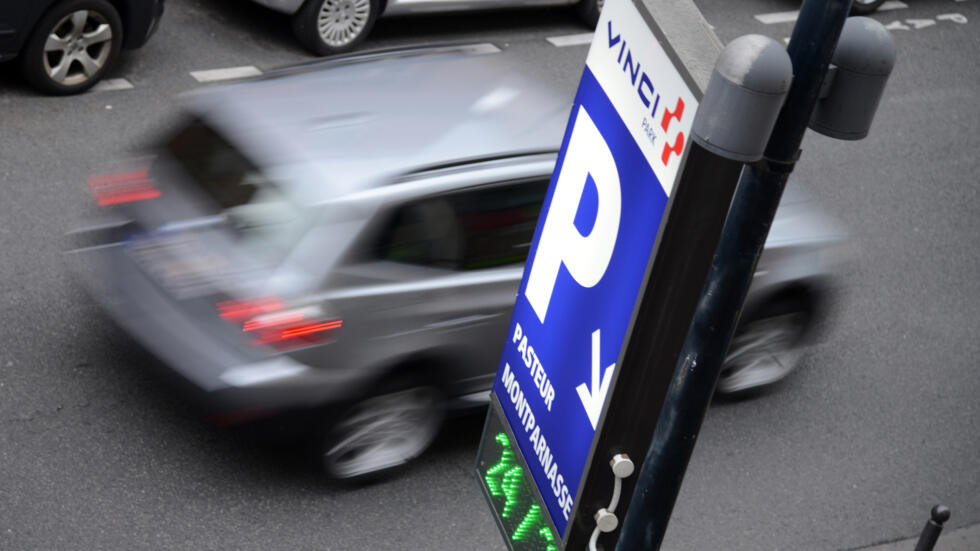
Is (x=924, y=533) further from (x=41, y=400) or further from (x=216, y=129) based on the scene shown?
(x=41, y=400)

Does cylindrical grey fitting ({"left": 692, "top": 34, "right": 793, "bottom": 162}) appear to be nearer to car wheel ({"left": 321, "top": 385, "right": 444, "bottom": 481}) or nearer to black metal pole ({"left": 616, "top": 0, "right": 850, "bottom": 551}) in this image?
black metal pole ({"left": 616, "top": 0, "right": 850, "bottom": 551})

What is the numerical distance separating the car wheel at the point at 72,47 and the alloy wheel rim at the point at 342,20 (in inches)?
72.1

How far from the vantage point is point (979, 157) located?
1103 centimetres

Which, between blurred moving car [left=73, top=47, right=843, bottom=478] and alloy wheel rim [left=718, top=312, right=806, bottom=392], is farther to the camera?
alloy wheel rim [left=718, top=312, right=806, bottom=392]

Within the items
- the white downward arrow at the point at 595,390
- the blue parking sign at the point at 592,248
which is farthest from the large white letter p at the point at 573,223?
the white downward arrow at the point at 595,390

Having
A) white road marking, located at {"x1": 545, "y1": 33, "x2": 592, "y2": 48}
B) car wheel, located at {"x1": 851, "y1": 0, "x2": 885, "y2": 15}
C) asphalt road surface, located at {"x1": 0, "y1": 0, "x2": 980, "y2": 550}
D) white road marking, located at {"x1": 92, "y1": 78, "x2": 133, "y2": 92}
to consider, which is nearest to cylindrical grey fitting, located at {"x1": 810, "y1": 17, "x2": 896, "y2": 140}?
asphalt road surface, located at {"x1": 0, "y1": 0, "x2": 980, "y2": 550}

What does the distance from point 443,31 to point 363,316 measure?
6.29m

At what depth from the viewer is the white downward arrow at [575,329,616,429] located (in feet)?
9.80

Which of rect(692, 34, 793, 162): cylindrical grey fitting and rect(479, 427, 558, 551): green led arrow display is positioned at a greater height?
rect(692, 34, 793, 162): cylindrical grey fitting

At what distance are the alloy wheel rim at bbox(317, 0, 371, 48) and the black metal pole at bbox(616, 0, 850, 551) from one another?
7687 millimetres

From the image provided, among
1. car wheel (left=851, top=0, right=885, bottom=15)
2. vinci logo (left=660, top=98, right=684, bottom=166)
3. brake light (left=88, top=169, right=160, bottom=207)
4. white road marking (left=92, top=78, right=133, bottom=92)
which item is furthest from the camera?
car wheel (left=851, top=0, right=885, bottom=15)

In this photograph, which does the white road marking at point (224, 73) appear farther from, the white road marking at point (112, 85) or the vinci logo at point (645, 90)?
the vinci logo at point (645, 90)

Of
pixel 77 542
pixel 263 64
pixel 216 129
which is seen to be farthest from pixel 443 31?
pixel 77 542

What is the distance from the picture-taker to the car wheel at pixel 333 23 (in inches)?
407
